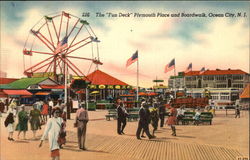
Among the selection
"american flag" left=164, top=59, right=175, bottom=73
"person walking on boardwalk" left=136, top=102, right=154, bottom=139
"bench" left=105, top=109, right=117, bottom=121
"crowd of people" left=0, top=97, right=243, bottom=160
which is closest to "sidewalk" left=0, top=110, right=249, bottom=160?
"person walking on boardwalk" left=136, top=102, right=154, bottom=139

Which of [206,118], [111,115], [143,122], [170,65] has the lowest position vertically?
[206,118]

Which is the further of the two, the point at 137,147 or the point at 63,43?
the point at 63,43

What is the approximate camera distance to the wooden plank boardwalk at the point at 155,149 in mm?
8570

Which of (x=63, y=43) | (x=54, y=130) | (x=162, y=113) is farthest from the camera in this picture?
(x=162, y=113)

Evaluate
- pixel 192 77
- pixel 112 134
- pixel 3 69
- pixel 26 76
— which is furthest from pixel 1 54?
pixel 192 77

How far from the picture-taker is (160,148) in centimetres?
942

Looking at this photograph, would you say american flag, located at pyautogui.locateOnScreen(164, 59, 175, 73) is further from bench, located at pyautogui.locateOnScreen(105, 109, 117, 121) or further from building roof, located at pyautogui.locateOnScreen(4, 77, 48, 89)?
building roof, located at pyautogui.locateOnScreen(4, 77, 48, 89)

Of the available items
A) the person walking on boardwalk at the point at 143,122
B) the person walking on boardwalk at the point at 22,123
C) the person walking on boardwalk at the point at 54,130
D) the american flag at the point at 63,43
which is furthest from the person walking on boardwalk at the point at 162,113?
the person walking on boardwalk at the point at 54,130

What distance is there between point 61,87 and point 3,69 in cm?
424

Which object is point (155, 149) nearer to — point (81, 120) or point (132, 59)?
point (81, 120)

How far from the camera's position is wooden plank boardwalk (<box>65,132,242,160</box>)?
8570mm

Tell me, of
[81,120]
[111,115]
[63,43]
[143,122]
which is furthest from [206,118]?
[63,43]

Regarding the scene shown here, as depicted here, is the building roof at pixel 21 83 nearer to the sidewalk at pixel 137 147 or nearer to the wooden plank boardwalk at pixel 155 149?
the sidewalk at pixel 137 147

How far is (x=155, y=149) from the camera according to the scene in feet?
30.6
